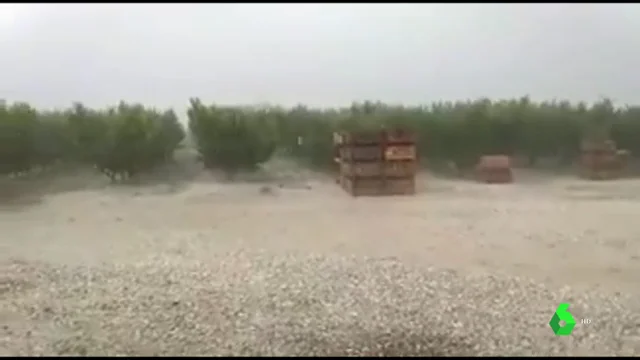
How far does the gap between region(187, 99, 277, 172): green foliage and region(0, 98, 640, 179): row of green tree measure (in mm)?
19

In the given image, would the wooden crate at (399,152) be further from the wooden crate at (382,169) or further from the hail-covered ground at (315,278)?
the hail-covered ground at (315,278)

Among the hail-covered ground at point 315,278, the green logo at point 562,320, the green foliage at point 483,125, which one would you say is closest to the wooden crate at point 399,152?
the hail-covered ground at point 315,278

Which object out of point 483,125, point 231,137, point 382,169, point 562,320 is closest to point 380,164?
point 382,169

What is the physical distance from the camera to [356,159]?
38.7ft

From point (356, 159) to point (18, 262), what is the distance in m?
6.36

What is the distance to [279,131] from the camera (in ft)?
53.9

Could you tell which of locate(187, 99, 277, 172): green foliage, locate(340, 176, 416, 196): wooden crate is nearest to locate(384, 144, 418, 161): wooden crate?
Result: locate(340, 176, 416, 196): wooden crate

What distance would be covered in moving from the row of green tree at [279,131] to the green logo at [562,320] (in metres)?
9.19

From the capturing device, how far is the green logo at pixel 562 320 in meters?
4.20

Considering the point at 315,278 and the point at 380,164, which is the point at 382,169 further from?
the point at 315,278

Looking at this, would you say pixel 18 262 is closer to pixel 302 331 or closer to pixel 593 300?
pixel 302 331

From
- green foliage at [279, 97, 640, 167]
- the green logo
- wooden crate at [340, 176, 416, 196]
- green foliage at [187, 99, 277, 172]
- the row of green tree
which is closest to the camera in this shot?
the green logo

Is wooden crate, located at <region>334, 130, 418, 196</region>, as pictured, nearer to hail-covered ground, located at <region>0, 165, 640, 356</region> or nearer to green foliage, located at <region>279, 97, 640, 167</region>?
hail-covered ground, located at <region>0, 165, 640, 356</region>

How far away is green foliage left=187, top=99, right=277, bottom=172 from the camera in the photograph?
1483 cm
